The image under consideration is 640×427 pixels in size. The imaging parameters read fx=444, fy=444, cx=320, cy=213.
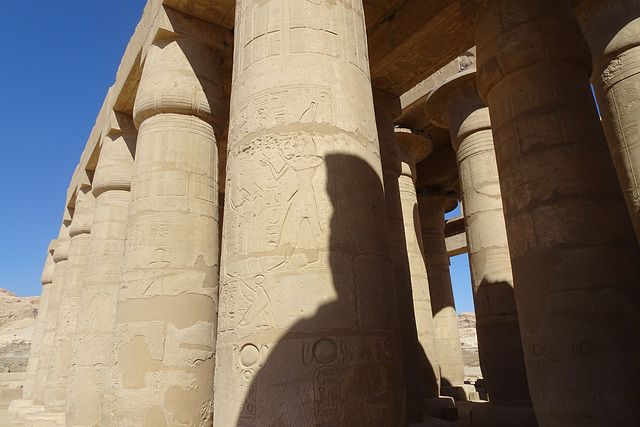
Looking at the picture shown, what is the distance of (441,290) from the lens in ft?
51.5

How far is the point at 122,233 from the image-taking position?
901cm

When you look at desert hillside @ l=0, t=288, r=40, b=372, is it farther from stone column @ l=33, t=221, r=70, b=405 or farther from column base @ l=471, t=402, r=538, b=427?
column base @ l=471, t=402, r=538, b=427

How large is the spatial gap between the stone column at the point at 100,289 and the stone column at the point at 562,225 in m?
7.22

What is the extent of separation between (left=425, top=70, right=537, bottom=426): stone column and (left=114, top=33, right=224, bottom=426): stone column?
4782mm

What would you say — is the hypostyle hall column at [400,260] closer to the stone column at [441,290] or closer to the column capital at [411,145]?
the column capital at [411,145]

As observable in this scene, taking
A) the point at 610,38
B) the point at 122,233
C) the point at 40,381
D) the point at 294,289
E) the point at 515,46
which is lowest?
the point at 40,381

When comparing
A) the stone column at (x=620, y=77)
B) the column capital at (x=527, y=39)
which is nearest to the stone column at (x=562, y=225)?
the column capital at (x=527, y=39)

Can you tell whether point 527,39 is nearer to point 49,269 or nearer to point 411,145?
point 411,145

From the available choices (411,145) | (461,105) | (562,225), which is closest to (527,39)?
(562,225)

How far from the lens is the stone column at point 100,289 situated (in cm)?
820

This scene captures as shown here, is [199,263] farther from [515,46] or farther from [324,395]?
[515,46]

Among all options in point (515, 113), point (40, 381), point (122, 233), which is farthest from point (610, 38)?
point (40, 381)

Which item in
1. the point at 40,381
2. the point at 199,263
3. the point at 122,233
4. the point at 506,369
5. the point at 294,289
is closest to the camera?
the point at 294,289

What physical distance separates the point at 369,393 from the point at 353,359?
Result: 0.23 m
